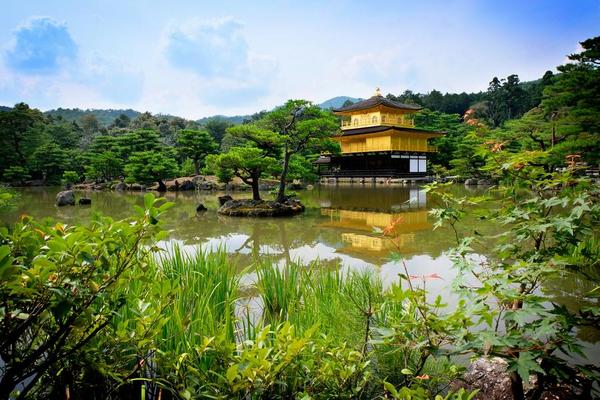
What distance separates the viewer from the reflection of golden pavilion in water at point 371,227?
20.2ft

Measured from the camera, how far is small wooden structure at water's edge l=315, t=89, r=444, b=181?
25.9 m

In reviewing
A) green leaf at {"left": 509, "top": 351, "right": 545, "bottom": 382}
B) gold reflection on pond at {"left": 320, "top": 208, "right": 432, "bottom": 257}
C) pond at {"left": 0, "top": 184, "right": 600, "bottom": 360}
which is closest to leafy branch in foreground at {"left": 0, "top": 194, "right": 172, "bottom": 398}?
green leaf at {"left": 509, "top": 351, "right": 545, "bottom": 382}

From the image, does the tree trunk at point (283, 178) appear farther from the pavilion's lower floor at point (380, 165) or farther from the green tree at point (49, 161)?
the green tree at point (49, 161)

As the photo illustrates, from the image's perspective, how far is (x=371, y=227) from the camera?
18.2 ft

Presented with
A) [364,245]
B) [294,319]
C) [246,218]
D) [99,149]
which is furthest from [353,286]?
[99,149]

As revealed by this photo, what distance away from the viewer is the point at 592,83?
9.26m

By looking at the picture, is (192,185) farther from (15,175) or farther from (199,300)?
(199,300)

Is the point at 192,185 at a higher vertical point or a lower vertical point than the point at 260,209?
higher

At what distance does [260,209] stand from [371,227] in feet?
18.3

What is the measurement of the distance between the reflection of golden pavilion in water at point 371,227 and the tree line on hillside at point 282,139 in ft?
5.14

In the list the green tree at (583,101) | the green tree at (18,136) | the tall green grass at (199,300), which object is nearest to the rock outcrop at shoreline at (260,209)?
the green tree at (583,101)

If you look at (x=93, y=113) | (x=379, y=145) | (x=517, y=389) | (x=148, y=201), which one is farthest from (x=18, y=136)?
(x=93, y=113)

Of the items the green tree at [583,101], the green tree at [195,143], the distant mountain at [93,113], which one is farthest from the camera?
the distant mountain at [93,113]

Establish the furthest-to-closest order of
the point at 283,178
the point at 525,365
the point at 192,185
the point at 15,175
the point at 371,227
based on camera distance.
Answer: the point at 15,175, the point at 192,185, the point at 283,178, the point at 371,227, the point at 525,365
